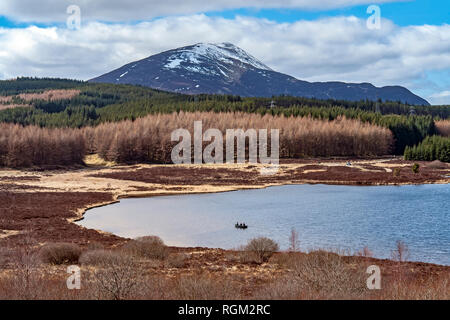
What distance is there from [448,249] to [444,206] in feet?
64.3

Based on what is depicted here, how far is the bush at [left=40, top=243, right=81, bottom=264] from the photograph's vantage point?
2667 cm

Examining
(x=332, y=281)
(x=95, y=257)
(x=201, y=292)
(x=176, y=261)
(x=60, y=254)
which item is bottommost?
(x=176, y=261)

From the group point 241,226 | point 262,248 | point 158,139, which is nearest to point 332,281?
point 262,248

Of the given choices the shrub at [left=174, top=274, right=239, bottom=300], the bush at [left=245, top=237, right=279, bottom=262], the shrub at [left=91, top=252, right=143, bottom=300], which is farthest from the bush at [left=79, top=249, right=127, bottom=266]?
the shrub at [left=174, top=274, right=239, bottom=300]

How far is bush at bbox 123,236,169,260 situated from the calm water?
21.5ft

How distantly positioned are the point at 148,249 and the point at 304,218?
19966 mm

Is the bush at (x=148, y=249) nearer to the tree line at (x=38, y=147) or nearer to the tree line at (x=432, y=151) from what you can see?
the tree line at (x=38, y=147)

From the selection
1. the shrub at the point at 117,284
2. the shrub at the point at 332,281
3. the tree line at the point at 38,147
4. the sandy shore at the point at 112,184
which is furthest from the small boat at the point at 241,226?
the tree line at the point at 38,147

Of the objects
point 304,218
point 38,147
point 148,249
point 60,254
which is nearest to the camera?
point 60,254

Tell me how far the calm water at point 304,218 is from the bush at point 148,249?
6566 mm

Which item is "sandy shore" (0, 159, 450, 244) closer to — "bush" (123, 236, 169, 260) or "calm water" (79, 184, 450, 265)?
"calm water" (79, 184, 450, 265)

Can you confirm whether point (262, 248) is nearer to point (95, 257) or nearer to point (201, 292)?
point (95, 257)

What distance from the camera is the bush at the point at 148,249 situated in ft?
92.4

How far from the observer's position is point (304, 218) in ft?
148
